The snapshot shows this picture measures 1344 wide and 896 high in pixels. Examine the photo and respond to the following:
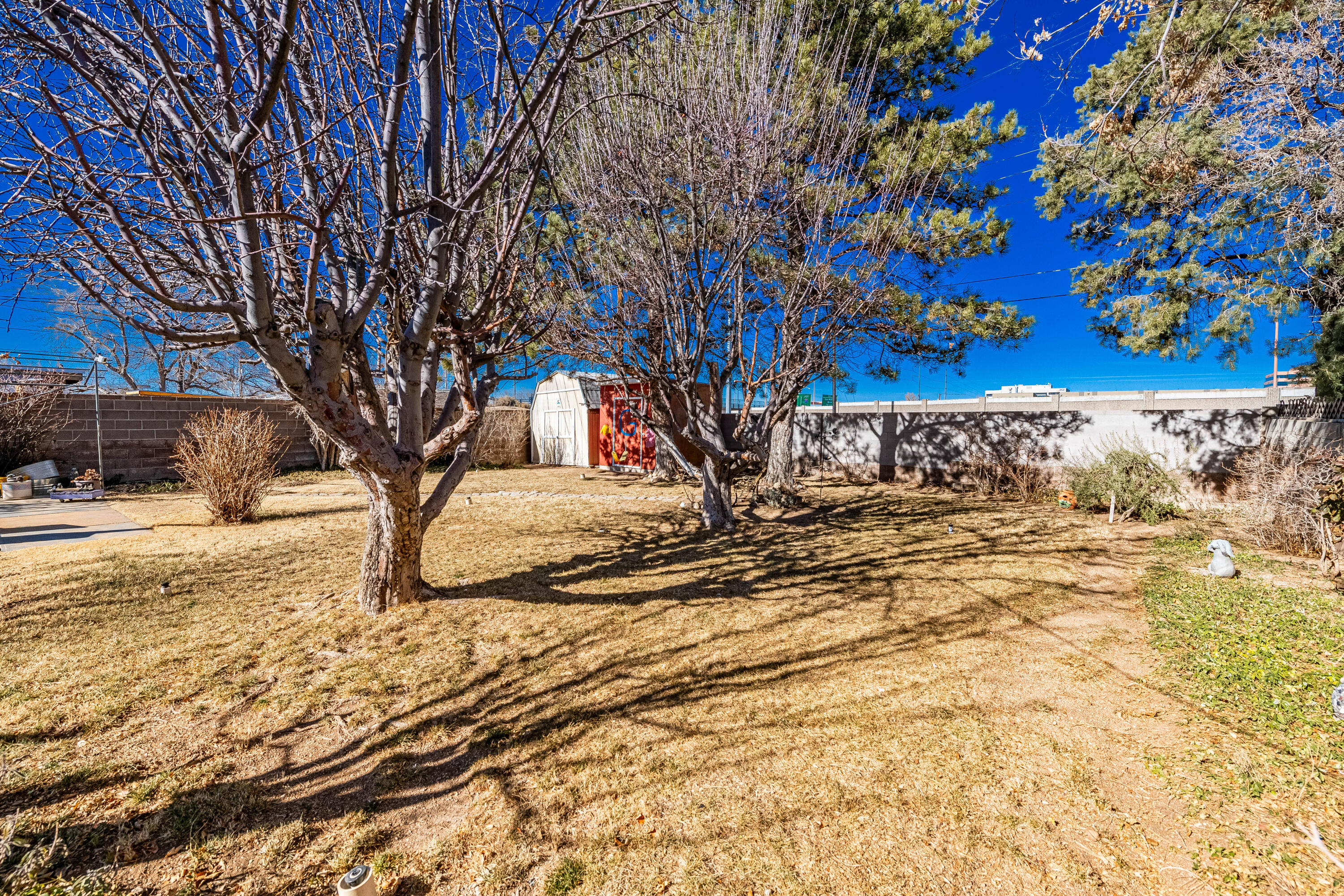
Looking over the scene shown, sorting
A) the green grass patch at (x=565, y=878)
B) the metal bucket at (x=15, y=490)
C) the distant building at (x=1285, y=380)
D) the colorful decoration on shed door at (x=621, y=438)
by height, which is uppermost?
the distant building at (x=1285, y=380)

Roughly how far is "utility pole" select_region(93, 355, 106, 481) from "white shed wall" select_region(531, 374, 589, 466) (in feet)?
27.1

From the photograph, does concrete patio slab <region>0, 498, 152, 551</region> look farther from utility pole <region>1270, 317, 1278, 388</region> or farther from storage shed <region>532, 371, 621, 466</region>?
utility pole <region>1270, 317, 1278, 388</region>

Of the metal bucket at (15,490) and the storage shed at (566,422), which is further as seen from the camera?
the storage shed at (566,422)

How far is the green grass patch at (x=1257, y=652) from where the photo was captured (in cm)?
229

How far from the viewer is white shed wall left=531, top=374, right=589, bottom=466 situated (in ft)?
47.8

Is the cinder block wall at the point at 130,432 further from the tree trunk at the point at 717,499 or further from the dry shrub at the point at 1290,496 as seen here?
the dry shrub at the point at 1290,496

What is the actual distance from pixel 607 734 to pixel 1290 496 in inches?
251

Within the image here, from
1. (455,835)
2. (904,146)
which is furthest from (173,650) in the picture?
(904,146)

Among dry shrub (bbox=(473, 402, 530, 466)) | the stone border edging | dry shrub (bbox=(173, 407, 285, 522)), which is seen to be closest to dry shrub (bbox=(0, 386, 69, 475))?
the stone border edging

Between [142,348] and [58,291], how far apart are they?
55 centimetres

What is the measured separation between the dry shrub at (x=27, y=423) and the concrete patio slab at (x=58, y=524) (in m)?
1.54

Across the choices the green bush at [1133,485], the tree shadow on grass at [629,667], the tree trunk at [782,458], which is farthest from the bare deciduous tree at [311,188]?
the green bush at [1133,485]

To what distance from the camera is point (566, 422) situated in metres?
15.2

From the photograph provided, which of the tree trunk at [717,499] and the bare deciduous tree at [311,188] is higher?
the bare deciduous tree at [311,188]
